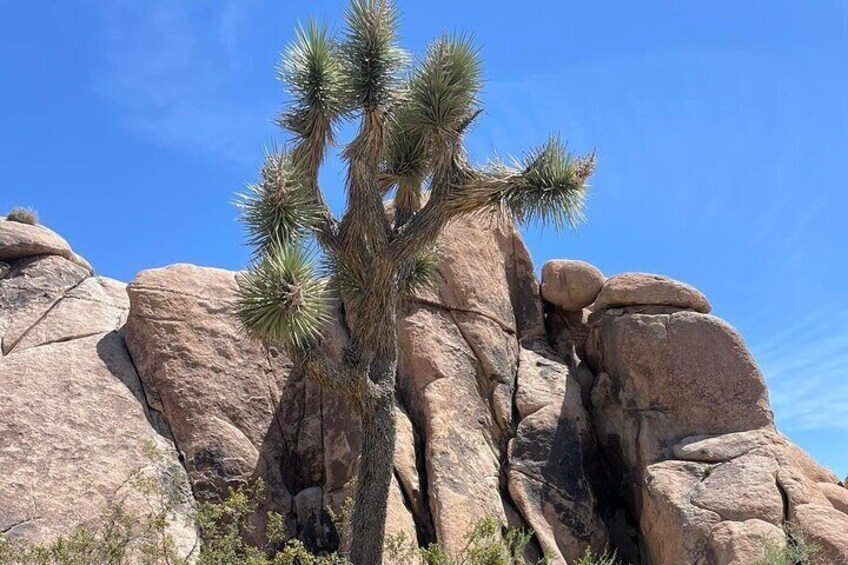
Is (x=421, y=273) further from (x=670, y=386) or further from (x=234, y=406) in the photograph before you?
(x=670, y=386)

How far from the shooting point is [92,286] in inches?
613

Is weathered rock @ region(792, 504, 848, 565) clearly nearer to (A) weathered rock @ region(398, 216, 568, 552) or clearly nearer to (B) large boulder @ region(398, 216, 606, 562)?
(B) large boulder @ region(398, 216, 606, 562)

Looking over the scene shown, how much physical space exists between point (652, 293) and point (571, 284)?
4.83 feet

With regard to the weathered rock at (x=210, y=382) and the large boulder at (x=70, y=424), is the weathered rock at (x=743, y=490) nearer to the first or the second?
the weathered rock at (x=210, y=382)

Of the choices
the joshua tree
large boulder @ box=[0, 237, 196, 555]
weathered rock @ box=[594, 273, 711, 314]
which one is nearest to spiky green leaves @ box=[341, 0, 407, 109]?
the joshua tree

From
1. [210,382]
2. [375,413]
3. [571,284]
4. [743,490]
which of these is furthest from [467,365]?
[375,413]

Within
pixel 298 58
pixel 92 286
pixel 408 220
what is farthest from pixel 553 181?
pixel 92 286

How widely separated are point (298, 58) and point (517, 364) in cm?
656

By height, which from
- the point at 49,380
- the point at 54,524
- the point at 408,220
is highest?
the point at 408,220

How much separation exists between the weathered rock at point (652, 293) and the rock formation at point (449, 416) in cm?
4

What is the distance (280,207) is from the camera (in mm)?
10359

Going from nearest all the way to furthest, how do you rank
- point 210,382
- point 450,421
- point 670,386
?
1. point 450,421
2. point 210,382
3. point 670,386

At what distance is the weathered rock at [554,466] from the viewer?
13.2m

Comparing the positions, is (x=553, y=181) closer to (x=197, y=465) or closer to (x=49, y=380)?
(x=197, y=465)
